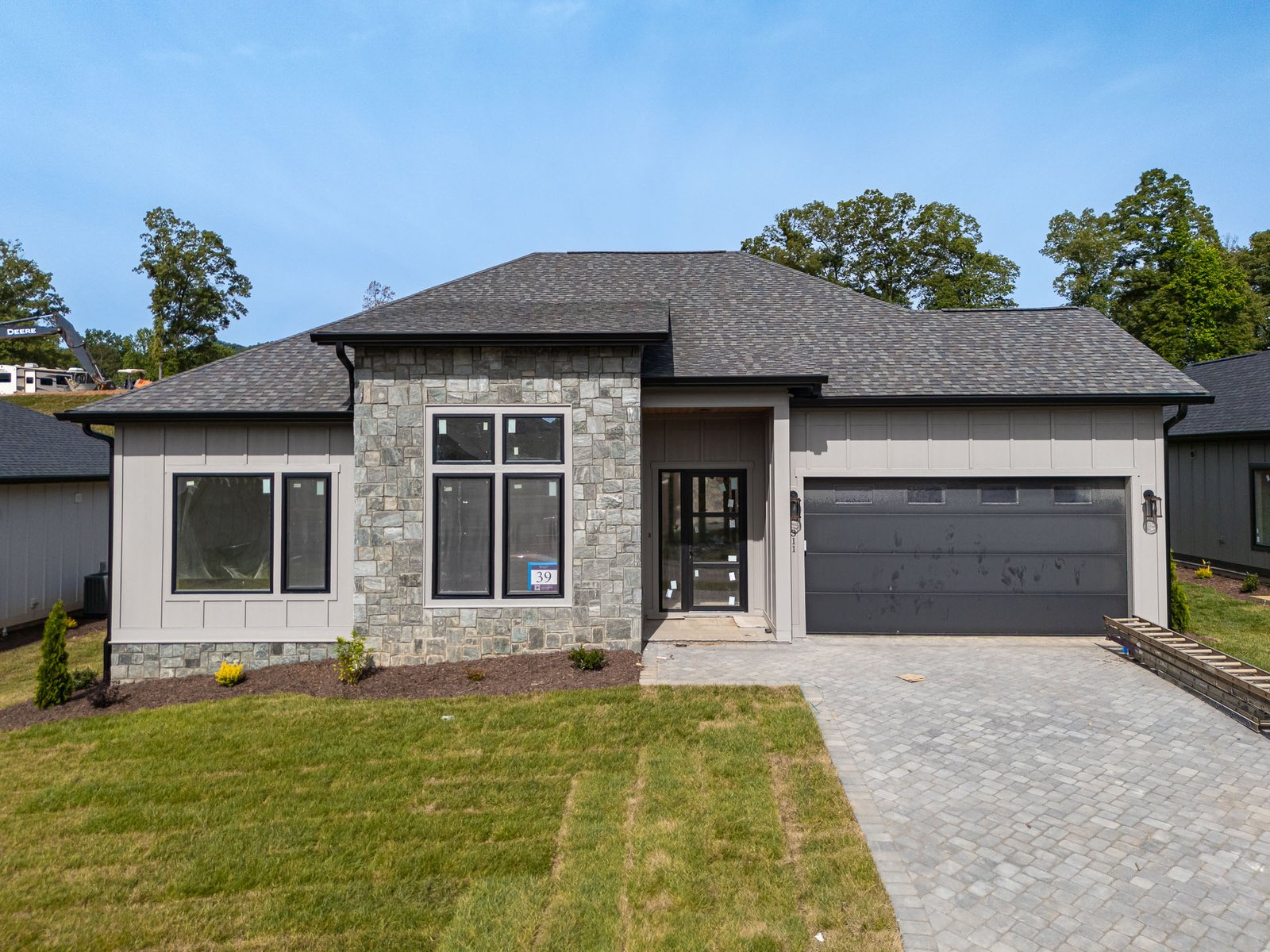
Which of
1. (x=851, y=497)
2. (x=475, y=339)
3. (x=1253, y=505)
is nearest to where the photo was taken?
(x=475, y=339)

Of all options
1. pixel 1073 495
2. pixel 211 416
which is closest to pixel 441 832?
pixel 211 416

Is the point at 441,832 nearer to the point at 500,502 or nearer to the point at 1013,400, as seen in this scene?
the point at 500,502

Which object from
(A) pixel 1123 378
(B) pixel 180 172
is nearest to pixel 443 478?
(A) pixel 1123 378

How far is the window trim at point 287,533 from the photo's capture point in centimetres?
825

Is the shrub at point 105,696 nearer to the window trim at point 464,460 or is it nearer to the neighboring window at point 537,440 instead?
the window trim at point 464,460

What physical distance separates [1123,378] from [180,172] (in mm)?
17095

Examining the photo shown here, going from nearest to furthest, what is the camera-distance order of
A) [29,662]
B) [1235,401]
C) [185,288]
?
[29,662], [1235,401], [185,288]

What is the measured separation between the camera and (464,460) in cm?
793

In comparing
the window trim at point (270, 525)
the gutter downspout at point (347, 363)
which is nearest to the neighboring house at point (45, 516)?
the window trim at point (270, 525)

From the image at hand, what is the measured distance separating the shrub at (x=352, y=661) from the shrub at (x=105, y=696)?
7.80 feet

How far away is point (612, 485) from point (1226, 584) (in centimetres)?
1337

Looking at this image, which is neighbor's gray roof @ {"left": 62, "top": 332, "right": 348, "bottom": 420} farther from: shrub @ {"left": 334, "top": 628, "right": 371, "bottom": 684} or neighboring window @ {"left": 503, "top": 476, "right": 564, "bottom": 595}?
shrub @ {"left": 334, "top": 628, "right": 371, "bottom": 684}

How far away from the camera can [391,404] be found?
7.86 meters

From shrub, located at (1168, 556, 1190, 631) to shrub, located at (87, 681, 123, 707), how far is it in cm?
1332
